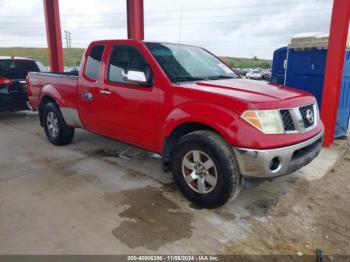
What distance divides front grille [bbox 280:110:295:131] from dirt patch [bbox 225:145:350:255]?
94 centimetres

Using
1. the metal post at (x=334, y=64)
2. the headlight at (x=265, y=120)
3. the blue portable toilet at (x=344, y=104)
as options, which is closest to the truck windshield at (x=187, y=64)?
the headlight at (x=265, y=120)

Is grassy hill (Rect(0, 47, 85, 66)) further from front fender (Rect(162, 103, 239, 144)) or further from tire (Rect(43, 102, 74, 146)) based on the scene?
front fender (Rect(162, 103, 239, 144))

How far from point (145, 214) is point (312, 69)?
4582 millimetres

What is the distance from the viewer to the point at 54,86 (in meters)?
5.36

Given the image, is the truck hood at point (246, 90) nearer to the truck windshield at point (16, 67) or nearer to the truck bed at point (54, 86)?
the truck bed at point (54, 86)

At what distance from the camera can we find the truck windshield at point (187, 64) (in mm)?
3709

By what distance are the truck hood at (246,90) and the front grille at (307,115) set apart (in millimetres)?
159

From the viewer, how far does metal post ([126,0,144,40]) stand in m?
8.57

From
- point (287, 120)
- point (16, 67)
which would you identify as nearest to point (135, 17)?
point (16, 67)

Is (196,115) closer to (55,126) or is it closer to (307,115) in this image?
(307,115)

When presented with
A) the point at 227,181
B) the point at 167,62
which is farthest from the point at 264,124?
the point at 167,62

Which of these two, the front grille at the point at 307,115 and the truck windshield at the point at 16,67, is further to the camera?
the truck windshield at the point at 16,67

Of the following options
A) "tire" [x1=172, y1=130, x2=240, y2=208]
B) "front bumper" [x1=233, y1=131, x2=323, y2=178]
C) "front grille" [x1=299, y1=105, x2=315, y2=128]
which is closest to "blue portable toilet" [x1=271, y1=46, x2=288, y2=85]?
"front grille" [x1=299, y1=105, x2=315, y2=128]

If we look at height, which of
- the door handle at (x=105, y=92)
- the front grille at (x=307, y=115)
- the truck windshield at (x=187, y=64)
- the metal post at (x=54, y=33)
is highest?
the metal post at (x=54, y=33)
